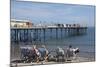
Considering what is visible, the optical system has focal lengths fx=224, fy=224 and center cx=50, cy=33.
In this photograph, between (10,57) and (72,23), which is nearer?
(10,57)

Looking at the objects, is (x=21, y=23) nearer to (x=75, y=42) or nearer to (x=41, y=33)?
(x=41, y=33)

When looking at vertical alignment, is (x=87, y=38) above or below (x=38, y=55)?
above

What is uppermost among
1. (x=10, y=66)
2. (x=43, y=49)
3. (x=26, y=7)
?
(x=26, y=7)

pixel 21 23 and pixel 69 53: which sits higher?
pixel 21 23

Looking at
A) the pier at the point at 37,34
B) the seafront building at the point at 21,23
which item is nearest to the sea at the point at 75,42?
the pier at the point at 37,34

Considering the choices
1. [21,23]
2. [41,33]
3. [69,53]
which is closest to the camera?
[21,23]

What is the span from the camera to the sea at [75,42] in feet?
11.6

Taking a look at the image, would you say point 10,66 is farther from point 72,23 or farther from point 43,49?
point 72,23

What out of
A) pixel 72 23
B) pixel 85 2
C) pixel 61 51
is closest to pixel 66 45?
pixel 61 51

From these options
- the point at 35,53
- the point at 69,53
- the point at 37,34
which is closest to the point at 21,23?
the point at 37,34

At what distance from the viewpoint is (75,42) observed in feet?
12.1

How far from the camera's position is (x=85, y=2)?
12.4ft

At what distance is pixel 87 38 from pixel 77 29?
25 centimetres
